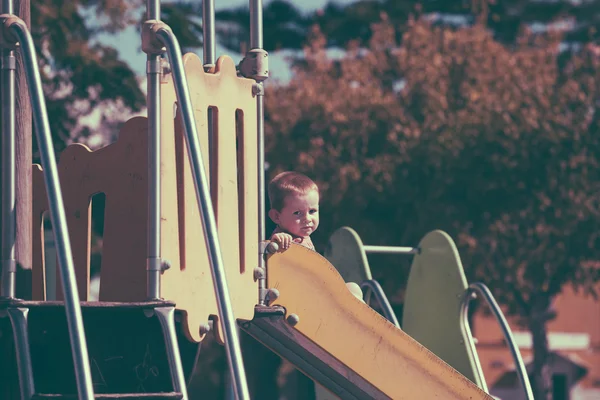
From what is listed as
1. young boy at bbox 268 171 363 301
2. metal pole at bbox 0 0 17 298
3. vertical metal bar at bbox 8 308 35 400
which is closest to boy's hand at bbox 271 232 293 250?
young boy at bbox 268 171 363 301

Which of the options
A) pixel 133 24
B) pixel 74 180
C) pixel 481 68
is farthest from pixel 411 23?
pixel 74 180

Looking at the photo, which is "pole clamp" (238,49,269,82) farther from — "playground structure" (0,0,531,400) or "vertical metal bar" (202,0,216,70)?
"vertical metal bar" (202,0,216,70)

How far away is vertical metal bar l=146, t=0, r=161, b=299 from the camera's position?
14.4 ft

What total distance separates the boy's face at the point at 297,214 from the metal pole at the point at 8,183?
173 centimetres

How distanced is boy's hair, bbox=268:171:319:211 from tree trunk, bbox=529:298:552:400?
1910 cm

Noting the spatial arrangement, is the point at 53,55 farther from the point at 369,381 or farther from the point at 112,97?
the point at 369,381

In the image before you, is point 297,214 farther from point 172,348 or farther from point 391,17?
point 391,17

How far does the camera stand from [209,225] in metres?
4.21

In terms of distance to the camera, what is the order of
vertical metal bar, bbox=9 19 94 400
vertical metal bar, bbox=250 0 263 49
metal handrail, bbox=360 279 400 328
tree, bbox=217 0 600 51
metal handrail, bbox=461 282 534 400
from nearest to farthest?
vertical metal bar, bbox=9 19 94 400 < vertical metal bar, bbox=250 0 263 49 < metal handrail, bbox=461 282 534 400 < metal handrail, bbox=360 279 400 328 < tree, bbox=217 0 600 51

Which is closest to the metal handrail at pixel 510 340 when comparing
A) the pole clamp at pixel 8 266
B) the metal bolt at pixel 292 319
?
the metal bolt at pixel 292 319

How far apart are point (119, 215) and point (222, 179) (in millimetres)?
503

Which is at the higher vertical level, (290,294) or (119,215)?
(119,215)

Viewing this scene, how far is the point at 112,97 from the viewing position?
19.5 m

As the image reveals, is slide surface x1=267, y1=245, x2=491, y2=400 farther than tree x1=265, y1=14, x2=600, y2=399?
No
